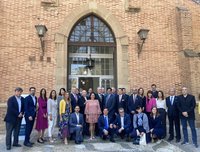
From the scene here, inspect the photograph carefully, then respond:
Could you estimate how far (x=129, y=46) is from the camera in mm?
8156

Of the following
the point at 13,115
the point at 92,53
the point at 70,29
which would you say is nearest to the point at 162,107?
the point at 13,115

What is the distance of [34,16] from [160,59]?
6494mm

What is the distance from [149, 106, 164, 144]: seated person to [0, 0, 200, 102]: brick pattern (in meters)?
2.62

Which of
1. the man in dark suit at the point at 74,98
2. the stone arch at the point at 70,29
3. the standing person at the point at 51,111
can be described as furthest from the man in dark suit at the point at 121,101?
the standing person at the point at 51,111

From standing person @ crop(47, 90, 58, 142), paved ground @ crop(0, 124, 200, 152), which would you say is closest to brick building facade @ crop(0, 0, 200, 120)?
standing person @ crop(47, 90, 58, 142)

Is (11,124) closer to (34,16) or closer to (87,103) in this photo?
(87,103)

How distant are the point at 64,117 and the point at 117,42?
4.61 metres

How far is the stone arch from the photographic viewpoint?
7.64 metres

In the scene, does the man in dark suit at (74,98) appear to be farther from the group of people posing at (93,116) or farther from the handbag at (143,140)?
the handbag at (143,140)

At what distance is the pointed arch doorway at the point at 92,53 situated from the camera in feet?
27.1

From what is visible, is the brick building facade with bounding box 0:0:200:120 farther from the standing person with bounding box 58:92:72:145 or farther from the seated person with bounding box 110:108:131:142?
the seated person with bounding box 110:108:131:142

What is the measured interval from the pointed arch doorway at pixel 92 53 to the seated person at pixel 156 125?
308cm

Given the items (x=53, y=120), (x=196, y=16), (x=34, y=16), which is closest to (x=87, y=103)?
(x=53, y=120)

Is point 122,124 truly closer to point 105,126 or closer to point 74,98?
point 105,126
